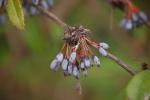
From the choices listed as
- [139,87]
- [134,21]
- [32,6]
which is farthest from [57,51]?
[139,87]

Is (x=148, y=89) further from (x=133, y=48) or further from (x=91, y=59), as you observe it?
(x=133, y=48)

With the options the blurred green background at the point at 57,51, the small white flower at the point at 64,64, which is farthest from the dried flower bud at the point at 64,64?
the blurred green background at the point at 57,51

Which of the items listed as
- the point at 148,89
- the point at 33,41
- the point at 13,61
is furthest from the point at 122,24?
the point at 13,61

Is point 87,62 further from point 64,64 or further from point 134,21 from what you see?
point 134,21

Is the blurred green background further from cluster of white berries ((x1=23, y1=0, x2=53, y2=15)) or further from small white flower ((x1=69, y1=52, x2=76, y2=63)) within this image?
small white flower ((x1=69, y1=52, x2=76, y2=63))

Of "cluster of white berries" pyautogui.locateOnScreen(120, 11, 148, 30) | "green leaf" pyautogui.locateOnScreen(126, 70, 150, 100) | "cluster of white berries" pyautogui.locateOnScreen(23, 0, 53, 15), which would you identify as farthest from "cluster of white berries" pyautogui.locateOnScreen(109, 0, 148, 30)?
"green leaf" pyautogui.locateOnScreen(126, 70, 150, 100)

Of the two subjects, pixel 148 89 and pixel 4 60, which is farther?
pixel 4 60

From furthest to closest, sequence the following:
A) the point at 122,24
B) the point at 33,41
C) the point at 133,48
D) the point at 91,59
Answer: the point at 133,48 < the point at 33,41 < the point at 122,24 < the point at 91,59
